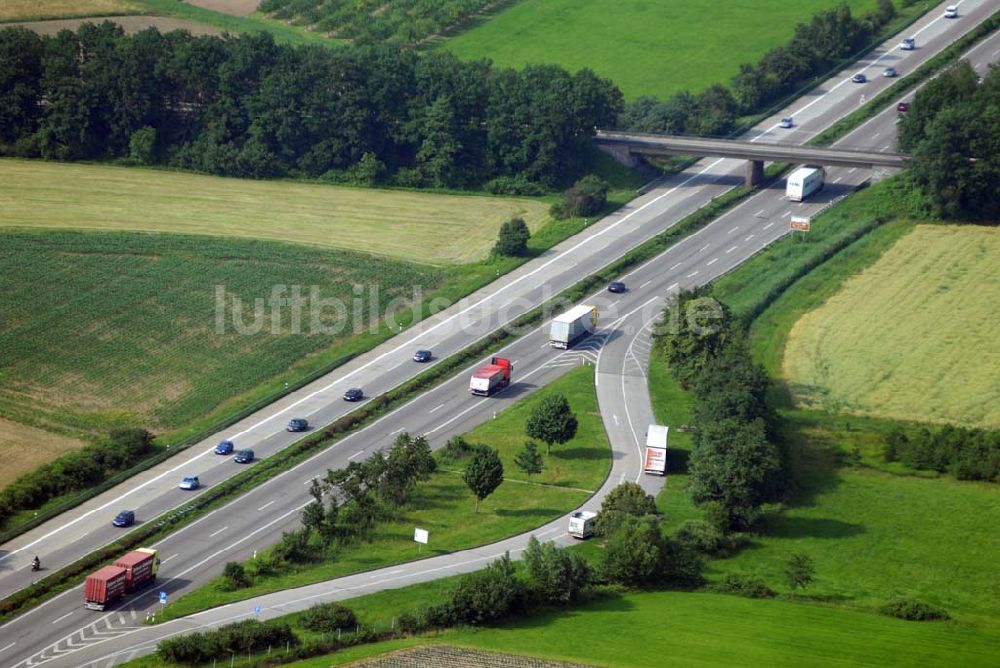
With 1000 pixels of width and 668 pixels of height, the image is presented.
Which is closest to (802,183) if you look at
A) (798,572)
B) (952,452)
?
(952,452)

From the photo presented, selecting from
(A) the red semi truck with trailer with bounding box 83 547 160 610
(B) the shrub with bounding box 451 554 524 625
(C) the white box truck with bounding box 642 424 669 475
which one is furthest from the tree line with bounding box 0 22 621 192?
(B) the shrub with bounding box 451 554 524 625

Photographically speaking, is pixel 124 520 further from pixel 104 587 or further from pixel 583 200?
pixel 583 200

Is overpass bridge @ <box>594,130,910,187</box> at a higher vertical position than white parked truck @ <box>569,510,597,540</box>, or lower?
higher

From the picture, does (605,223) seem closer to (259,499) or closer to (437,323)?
(437,323)

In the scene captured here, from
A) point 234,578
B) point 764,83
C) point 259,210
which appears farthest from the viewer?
point 764,83

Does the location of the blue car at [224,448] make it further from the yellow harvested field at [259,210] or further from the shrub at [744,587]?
the yellow harvested field at [259,210]

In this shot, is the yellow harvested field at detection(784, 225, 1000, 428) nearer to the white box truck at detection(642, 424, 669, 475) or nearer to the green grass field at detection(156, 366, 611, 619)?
the white box truck at detection(642, 424, 669, 475)
